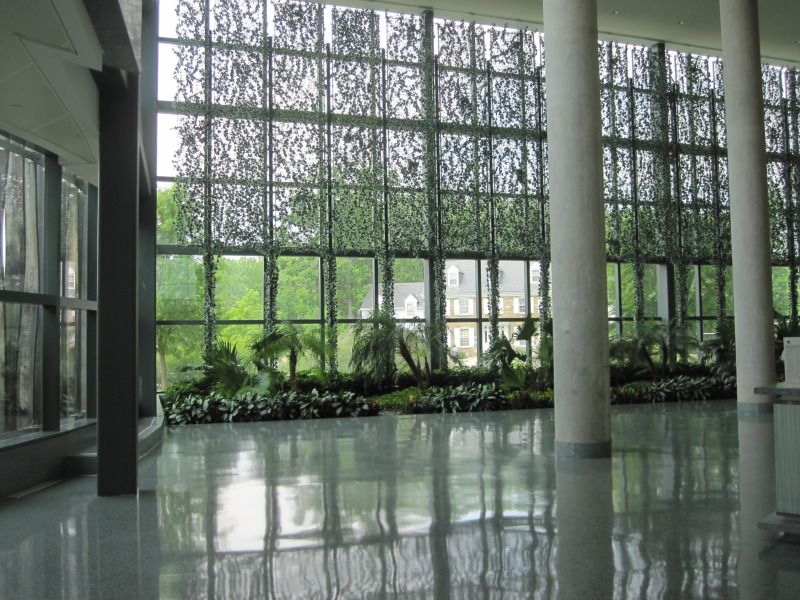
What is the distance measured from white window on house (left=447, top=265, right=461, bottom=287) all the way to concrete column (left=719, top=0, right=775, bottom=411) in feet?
24.0

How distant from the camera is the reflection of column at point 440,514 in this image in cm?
438

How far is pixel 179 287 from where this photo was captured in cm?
1692

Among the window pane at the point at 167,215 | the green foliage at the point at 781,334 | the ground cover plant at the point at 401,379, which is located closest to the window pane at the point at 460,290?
the ground cover plant at the point at 401,379

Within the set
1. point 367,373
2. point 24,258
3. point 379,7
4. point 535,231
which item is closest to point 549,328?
point 535,231

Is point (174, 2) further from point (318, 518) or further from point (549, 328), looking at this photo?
point (318, 518)

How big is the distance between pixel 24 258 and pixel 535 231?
14.1 m

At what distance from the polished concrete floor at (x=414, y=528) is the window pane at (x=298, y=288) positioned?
7.82 meters

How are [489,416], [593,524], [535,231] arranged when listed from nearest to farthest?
[593,524]
[489,416]
[535,231]

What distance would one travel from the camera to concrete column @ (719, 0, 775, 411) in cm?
1338

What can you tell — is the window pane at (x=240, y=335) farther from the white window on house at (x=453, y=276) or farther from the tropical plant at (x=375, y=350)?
the white window on house at (x=453, y=276)

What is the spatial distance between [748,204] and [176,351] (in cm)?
1205

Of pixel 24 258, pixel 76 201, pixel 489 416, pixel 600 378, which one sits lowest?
pixel 489 416

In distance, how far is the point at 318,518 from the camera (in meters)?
6.08

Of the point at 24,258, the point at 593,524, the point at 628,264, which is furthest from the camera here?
the point at 628,264
